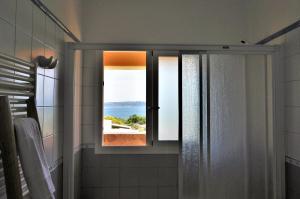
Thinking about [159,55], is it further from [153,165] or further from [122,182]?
[122,182]

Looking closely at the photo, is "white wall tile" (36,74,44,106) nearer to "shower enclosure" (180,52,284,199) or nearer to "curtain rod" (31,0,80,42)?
"curtain rod" (31,0,80,42)

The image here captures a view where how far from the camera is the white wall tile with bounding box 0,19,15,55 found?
3.17 ft

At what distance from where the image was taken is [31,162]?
0.93 meters

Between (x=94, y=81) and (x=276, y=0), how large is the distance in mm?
1747

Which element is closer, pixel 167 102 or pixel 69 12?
pixel 69 12

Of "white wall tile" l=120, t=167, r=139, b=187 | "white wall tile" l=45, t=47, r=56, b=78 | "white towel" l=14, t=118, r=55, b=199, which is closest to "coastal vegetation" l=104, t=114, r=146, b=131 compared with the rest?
"white wall tile" l=120, t=167, r=139, b=187

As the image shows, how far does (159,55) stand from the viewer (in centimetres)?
246

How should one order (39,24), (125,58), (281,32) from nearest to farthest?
(39,24)
(281,32)
(125,58)

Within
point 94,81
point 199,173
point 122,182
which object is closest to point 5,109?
point 199,173

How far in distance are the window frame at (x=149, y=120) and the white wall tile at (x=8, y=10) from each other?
1372 mm

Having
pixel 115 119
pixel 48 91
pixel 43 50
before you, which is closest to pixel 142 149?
pixel 115 119

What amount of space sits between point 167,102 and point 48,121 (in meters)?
1.23

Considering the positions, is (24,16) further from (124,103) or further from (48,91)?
(124,103)

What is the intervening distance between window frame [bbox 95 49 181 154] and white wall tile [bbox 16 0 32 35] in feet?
3.95
